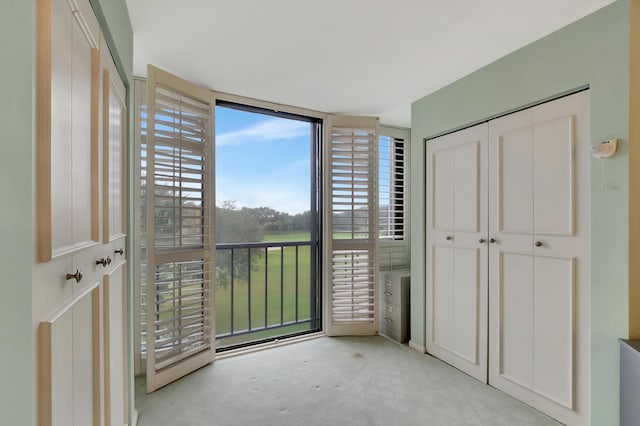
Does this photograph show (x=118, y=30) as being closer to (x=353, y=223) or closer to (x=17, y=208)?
(x=17, y=208)

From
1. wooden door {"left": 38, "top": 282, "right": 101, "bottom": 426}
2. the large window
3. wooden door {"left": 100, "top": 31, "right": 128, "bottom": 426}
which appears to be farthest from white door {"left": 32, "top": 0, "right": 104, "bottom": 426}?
the large window

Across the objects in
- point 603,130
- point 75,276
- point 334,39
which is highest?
point 334,39

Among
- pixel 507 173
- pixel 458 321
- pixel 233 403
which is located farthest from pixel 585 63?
pixel 233 403

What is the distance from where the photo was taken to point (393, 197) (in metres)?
3.64

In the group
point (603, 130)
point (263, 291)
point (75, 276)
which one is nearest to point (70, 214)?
point (75, 276)

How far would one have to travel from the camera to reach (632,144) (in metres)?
1.47

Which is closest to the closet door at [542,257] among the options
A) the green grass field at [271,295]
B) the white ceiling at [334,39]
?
the white ceiling at [334,39]

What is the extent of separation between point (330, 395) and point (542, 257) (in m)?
1.66

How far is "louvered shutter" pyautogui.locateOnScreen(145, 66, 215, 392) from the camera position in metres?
2.14

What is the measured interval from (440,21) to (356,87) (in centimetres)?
96

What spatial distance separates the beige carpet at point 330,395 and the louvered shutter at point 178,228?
9.7 inches

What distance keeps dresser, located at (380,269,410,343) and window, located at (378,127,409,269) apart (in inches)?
12.9

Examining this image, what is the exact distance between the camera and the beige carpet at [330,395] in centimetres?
185

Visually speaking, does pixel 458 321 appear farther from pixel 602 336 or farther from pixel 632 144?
pixel 632 144
